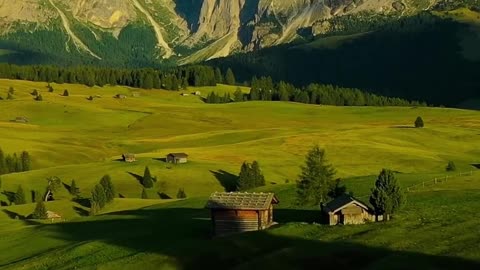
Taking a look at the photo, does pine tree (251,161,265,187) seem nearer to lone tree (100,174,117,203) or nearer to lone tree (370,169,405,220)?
lone tree (100,174,117,203)

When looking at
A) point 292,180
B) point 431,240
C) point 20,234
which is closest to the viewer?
point 431,240

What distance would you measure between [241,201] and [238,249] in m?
11.6

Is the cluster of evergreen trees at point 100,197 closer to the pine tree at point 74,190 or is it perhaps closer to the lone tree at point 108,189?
the lone tree at point 108,189

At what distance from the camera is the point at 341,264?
46.5 metres

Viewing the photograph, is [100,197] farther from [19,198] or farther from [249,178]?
[249,178]

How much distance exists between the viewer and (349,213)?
60.1 metres

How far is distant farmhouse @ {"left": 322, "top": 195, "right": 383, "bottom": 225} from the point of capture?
59.8 meters

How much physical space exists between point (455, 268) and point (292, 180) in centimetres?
7796

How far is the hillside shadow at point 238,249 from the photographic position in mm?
45469

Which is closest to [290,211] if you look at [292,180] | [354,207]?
[354,207]

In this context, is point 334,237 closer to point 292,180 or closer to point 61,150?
point 292,180

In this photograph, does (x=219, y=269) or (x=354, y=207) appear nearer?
(x=219, y=269)

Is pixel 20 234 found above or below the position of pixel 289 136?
below

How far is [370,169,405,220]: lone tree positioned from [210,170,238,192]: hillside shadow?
180 ft
